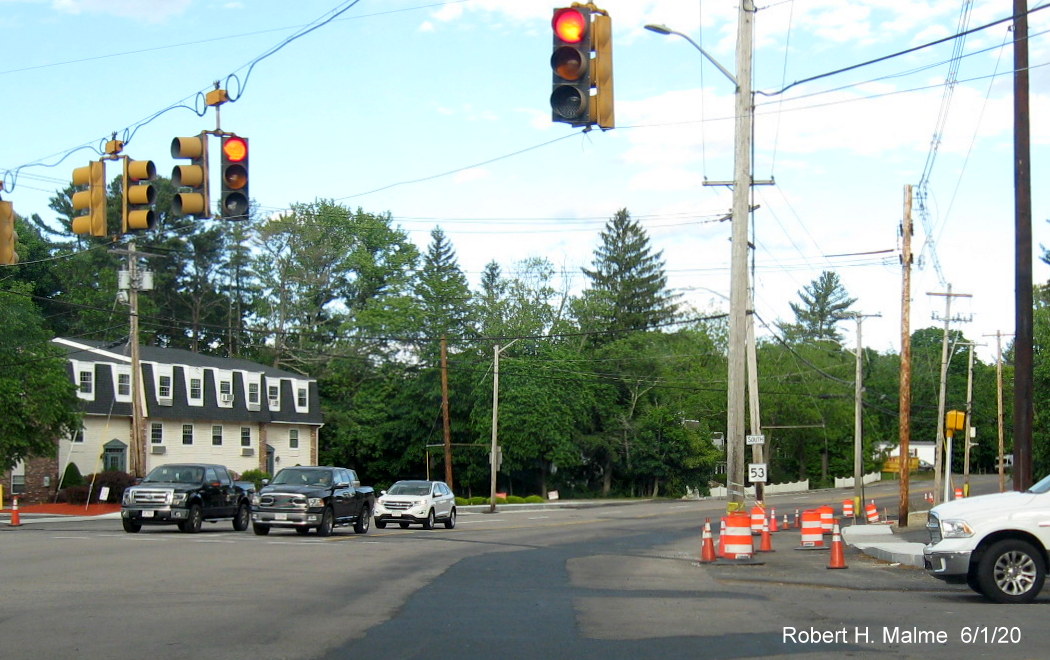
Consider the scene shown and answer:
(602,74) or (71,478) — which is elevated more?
(602,74)

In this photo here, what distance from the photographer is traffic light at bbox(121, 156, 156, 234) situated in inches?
590

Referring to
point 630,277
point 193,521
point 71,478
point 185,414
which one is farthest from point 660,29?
point 630,277

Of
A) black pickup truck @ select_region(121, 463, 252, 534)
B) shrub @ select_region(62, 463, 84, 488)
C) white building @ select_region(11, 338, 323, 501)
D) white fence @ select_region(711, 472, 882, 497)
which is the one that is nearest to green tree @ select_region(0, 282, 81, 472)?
white building @ select_region(11, 338, 323, 501)

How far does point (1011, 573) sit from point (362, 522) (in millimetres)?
18880

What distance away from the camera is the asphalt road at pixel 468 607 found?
9.98 m

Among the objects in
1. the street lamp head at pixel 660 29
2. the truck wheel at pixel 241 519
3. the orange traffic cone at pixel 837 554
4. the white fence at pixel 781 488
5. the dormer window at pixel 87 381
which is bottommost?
the white fence at pixel 781 488

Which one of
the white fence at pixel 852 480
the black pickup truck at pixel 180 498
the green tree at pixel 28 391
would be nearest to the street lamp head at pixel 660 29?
the black pickup truck at pixel 180 498

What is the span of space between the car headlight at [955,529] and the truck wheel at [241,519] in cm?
2136

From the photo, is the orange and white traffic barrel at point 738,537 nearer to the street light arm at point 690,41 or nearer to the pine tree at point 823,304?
the street light arm at point 690,41

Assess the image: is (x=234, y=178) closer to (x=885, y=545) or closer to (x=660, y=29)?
(x=660, y=29)

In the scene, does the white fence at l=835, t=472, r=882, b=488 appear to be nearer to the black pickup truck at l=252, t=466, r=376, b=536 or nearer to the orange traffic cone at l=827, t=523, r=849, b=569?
the black pickup truck at l=252, t=466, r=376, b=536

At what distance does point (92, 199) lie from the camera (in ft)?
50.2

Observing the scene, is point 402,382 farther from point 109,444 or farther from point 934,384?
point 934,384

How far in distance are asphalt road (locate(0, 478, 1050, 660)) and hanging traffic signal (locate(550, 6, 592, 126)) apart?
196 inches
